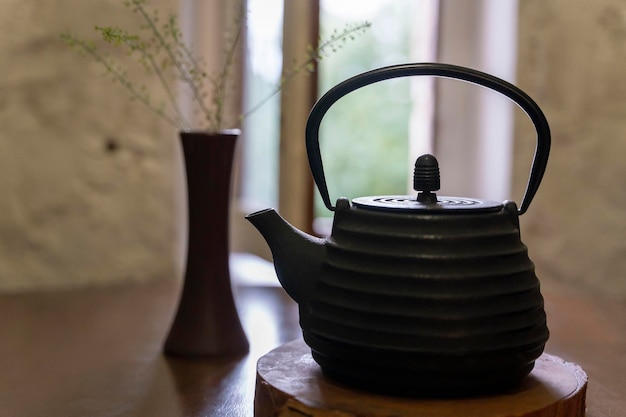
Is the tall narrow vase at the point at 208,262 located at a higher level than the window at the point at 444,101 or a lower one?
lower

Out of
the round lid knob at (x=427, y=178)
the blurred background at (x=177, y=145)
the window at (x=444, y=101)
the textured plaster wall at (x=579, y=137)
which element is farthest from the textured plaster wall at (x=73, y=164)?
the round lid knob at (x=427, y=178)

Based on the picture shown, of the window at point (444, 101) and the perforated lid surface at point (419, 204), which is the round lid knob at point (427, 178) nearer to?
the perforated lid surface at point (419, 204)

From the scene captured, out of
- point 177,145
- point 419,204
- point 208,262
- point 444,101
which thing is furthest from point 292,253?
point 444,101

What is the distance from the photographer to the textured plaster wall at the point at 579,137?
1634 mm

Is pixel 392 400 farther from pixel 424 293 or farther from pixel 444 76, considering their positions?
pixel 444 76

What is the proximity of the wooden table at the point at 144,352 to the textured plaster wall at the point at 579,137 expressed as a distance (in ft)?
0.27

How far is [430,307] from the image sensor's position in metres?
0.78

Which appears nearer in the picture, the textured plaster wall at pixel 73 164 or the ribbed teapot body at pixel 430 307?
the ribbed teapot body at pixel 430 307

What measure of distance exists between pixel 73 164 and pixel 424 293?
110cm

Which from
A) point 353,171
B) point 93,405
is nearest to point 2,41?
point 93,405

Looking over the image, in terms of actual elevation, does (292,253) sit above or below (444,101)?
below

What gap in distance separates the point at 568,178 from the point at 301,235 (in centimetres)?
96

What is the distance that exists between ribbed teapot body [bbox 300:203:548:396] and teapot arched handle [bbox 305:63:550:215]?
8cm

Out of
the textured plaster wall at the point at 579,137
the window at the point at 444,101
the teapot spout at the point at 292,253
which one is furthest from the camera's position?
the window at the point at 444,101
